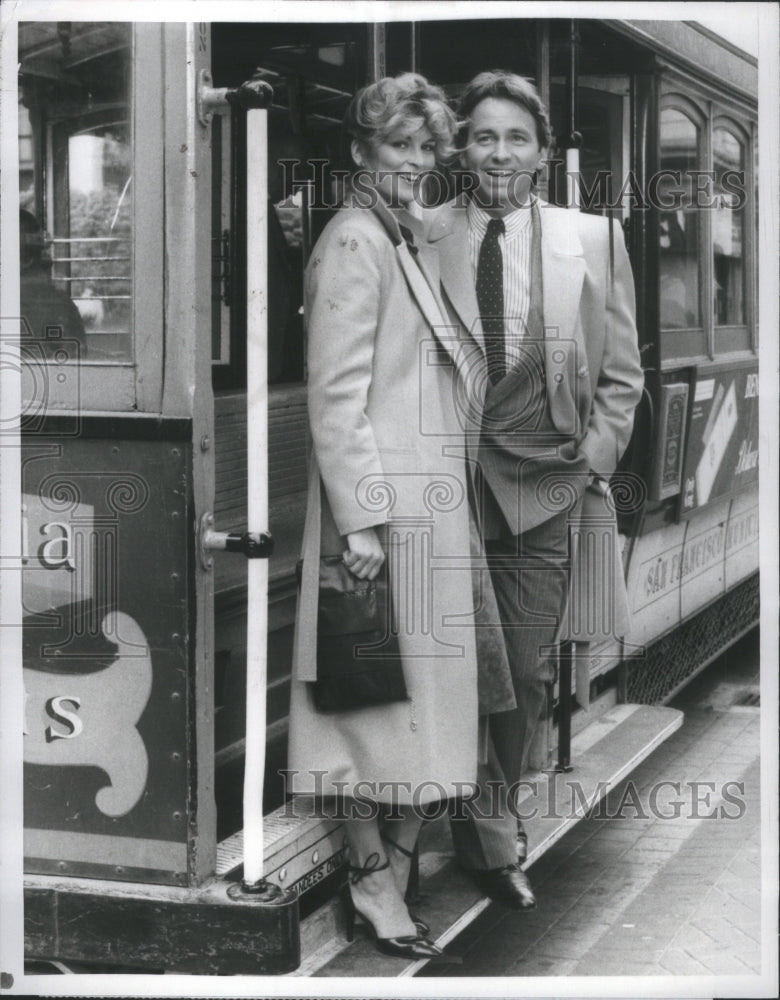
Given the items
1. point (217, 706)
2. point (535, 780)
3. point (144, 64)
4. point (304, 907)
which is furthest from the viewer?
point (535, 780)

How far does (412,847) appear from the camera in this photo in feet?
11.2

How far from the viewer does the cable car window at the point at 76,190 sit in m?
2.90

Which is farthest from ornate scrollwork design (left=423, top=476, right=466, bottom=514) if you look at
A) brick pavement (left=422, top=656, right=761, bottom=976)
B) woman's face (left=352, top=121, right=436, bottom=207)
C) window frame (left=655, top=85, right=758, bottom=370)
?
window frame (left=655, top=85, right=758, bottom=370)

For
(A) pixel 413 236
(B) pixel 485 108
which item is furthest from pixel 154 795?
(B) pixel 485 108

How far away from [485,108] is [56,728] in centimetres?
164

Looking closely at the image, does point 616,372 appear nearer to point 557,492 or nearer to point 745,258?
point 557,492

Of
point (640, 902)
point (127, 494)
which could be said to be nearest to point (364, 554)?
point (127, 494)

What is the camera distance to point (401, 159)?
3207 mm

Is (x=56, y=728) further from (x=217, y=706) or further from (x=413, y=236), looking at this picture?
(x=413, y=236)

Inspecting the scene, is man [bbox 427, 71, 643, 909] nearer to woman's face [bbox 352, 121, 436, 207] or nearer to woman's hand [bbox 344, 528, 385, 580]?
woman's face [bbox 352, 121, 436, 207]

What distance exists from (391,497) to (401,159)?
71 centimetres

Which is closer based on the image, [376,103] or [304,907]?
[376,103]

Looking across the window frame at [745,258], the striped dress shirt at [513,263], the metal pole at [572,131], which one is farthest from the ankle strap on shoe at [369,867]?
the window frame at [745,258]

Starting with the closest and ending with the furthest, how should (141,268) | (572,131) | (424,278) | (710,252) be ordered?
1. (141,268)
2. (424,278)
3. (572,131)
4. (710,252)
